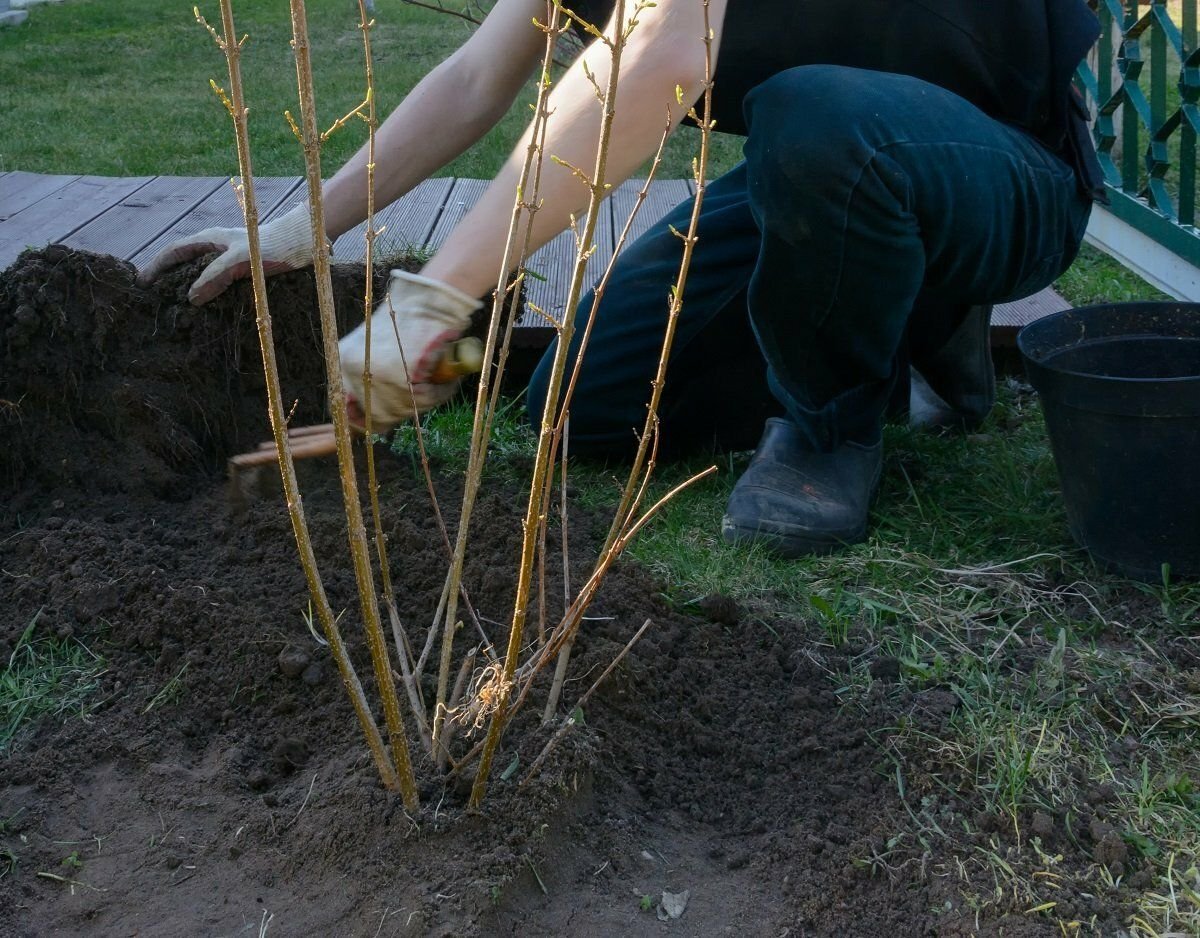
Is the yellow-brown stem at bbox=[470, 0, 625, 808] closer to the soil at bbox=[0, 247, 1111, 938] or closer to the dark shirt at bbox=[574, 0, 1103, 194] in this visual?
the soil at bbox=[0, 247, 1111, 938]

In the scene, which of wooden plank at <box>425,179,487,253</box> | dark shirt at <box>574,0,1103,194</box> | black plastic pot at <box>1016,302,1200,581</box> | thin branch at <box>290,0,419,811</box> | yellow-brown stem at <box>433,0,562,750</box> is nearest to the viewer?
thin branch at <box>290,0,419,811</box>

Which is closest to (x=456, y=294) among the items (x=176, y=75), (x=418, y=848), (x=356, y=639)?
(x=356, y=639)

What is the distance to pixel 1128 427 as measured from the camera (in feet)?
6.32

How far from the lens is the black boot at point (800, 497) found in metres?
2.20

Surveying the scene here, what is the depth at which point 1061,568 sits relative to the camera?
2.11 metres

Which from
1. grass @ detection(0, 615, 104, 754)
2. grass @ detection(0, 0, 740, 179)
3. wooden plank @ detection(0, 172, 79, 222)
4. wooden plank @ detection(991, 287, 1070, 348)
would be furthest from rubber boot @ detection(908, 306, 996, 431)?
wooden plank @ detection(0, 172, 79, 222)

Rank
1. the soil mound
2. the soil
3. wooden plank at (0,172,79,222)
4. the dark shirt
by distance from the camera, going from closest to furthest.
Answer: the soil < the dark shirt < the soil mound < wooden plank at (0,172,79,222)

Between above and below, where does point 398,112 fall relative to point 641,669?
above

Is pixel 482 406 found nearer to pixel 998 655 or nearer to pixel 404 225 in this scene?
pixel 998 655

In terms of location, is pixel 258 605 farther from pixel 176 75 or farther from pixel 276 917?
pixel 176 75

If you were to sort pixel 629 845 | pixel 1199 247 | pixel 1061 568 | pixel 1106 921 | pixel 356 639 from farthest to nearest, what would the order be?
1. pixel 1199 247
2. pixel 1061 568
3. pixel 356 639
4. pixel 629 845
5. pixel 1106 921

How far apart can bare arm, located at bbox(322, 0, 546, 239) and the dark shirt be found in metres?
0.15

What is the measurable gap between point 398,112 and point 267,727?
49.3 inches

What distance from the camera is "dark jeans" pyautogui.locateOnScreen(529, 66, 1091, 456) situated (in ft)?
6.42
